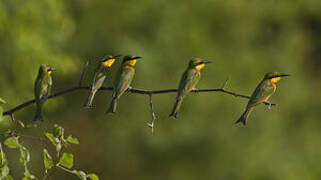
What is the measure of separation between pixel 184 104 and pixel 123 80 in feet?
39.9

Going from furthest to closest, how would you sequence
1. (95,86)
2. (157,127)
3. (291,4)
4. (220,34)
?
(291,4), (220,34), (157,127), (95,86)

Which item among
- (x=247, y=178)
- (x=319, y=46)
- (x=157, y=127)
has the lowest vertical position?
(x=247, y=178)

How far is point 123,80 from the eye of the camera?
273 cm

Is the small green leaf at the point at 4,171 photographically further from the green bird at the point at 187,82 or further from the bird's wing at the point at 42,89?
the green bird at the point at 187,82

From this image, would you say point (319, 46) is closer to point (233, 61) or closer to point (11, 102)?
point (233, 61)

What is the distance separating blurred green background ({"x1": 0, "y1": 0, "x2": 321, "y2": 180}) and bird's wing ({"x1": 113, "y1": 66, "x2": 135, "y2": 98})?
36.9ft

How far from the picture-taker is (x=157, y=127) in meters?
14.7

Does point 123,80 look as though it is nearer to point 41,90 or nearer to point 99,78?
point 99,78

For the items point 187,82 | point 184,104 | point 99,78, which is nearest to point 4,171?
point 99,78

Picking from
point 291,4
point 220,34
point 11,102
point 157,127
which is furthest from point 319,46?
point 11,102

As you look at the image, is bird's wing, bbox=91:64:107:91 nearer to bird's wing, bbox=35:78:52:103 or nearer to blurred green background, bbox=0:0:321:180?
bird's wing, bbox=35:78:52:103

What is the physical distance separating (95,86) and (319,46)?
1821cm

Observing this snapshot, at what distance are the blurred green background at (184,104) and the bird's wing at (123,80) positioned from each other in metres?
11.2

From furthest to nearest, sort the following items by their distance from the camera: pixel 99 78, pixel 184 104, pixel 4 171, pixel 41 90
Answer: pixel 184 104 < pixel 99 78 < pixel 41 90 < pixel 4 171
